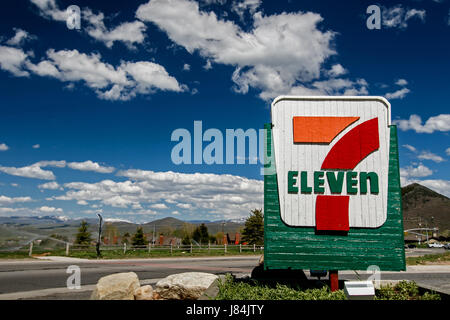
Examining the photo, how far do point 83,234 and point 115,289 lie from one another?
157 ft

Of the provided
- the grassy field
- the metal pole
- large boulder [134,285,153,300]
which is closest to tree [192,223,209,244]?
the grassy field

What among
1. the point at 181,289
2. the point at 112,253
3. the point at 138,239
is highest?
the point at 181,289

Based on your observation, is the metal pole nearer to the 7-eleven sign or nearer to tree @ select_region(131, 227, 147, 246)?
the 7-eleven sign

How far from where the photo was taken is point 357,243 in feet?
25.9

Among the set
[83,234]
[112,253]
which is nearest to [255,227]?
[112,253]

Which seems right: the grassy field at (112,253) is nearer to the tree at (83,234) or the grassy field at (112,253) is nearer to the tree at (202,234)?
the tree at (83,234)

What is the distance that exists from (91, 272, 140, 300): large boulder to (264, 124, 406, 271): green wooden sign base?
10.6 feet

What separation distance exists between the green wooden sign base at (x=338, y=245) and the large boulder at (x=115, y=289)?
3.24 metres

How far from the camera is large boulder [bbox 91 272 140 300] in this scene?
6832 mm

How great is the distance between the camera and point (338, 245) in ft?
25.9

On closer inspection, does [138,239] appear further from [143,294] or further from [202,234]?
[143,294]

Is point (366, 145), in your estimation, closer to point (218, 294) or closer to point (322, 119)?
point (322, 119)

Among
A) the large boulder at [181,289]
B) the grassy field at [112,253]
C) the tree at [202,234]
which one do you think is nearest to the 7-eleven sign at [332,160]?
the large boulder at [181,289]
